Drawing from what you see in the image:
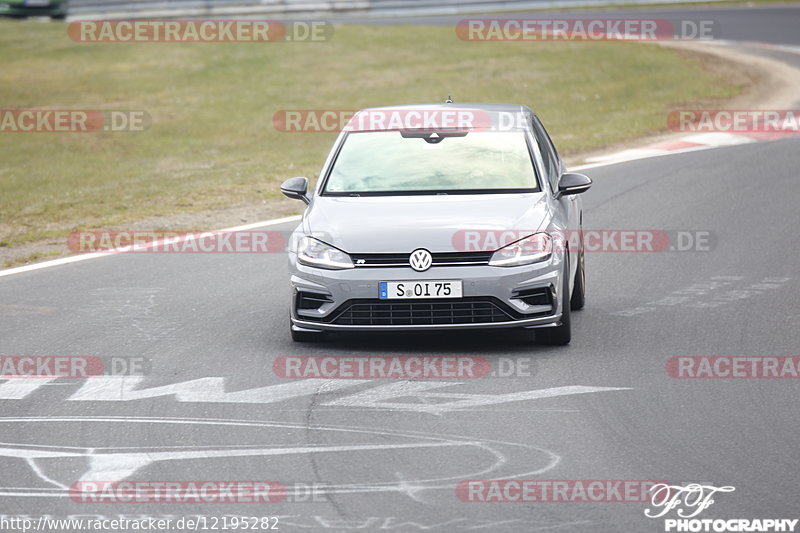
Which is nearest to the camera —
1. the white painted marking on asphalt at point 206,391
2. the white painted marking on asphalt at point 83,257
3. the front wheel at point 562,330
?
the white painted marking on asphalt at point 206,391

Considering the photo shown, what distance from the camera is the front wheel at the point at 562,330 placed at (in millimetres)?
9125

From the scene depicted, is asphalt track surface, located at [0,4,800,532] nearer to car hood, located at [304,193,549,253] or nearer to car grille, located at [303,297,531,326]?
car grille, located at [303,297,531,326]

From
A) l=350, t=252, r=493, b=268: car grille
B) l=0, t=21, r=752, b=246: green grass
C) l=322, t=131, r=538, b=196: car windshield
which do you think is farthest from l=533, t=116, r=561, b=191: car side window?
l=0, t=21, r=752, b=246: green grass

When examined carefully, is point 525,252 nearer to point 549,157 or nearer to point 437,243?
point 437,243

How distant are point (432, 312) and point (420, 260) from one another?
374mm

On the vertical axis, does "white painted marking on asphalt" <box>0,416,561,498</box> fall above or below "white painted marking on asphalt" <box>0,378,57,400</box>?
above

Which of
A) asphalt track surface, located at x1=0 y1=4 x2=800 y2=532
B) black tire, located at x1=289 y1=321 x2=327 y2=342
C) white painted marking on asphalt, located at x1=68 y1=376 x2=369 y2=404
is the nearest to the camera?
asphalt track surface, located at x1=0 y1=4 x2=800 y2=532

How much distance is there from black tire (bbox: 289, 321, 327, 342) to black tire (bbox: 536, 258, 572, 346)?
5.12 ft

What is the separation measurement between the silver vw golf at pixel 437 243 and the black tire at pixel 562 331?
0.01 meters

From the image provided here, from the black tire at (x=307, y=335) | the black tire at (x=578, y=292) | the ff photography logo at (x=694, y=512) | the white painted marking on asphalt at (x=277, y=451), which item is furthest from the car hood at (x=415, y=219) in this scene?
the ff photography logo at (x=694, y=512)

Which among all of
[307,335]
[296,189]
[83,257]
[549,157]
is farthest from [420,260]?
[83,257]

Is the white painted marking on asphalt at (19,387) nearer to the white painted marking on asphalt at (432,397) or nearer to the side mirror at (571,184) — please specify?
the white painted marking on asphalt at (432,397)

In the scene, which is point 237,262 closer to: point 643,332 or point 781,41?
point 643,332

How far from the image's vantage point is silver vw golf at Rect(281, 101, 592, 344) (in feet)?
29.1
